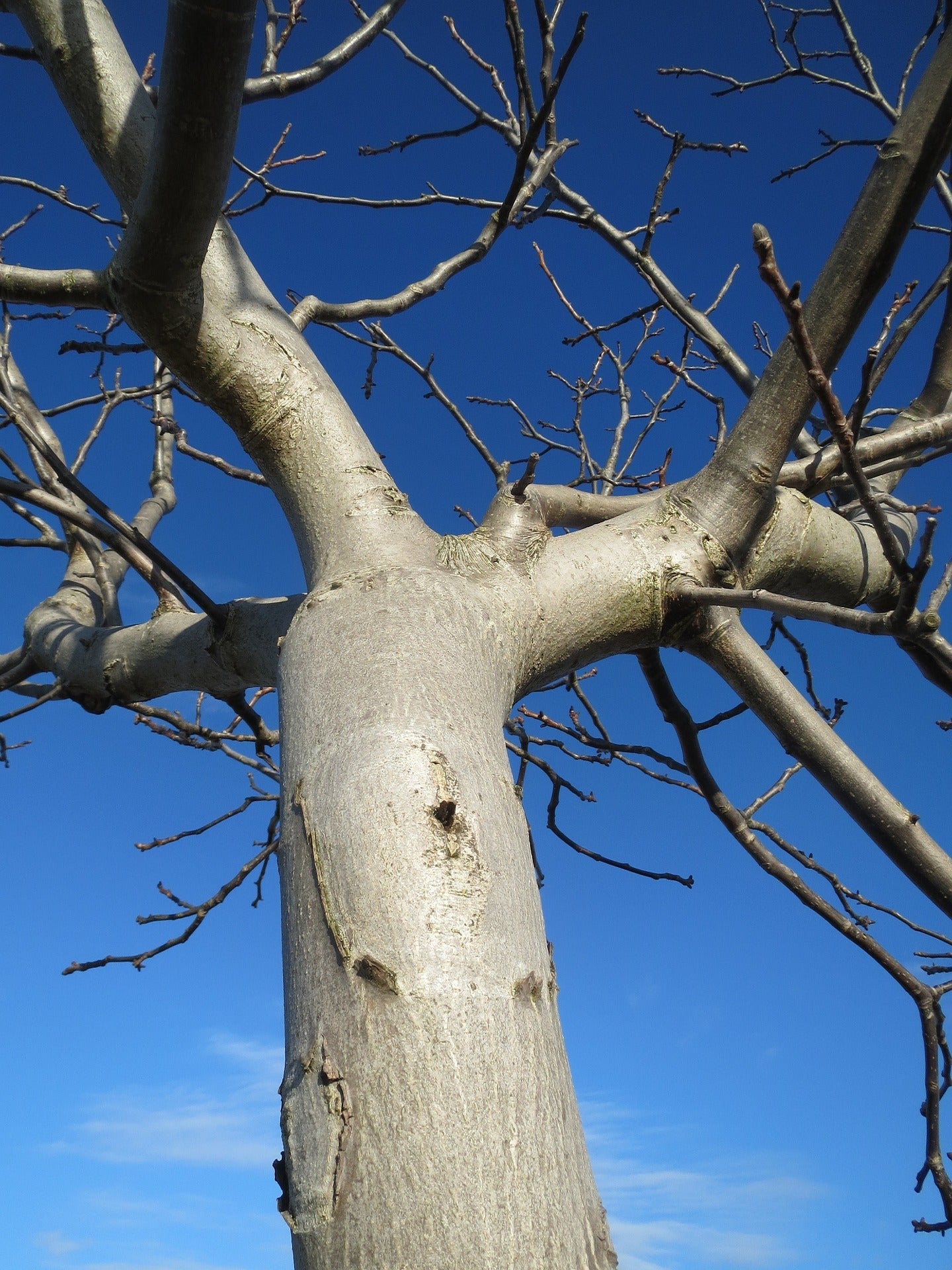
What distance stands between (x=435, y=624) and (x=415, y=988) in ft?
1.77

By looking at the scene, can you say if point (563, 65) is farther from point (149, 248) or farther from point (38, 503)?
point (38, 503)

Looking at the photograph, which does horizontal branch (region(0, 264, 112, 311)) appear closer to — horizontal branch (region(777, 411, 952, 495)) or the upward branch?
the upward branch

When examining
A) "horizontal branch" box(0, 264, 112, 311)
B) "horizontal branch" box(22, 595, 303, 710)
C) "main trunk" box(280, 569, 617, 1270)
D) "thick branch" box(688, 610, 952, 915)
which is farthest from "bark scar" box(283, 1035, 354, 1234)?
"horizontal branch" box(0, 264, 112, 311)

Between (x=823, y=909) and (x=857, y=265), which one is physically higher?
(x=857, y=265)

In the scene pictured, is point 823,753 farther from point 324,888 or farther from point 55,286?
point 55,286

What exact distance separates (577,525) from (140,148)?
1165 mm

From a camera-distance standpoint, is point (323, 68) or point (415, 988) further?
point (323, 68)

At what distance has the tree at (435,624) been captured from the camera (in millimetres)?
857

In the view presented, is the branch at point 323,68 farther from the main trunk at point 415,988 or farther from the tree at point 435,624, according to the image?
the main trunk at point 415,988

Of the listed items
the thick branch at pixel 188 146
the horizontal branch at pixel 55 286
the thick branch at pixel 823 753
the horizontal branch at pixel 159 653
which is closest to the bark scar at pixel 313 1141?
the horizontal branch at pixel 159 653

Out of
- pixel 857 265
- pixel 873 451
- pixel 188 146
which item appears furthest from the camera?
pixel 873 451

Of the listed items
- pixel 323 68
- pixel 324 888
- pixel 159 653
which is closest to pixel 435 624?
pixel 324 888

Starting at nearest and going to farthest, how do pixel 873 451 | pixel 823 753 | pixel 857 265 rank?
pixel 857 265 < pixel 823 753 < pixel 873 451

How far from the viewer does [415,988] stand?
90cm
